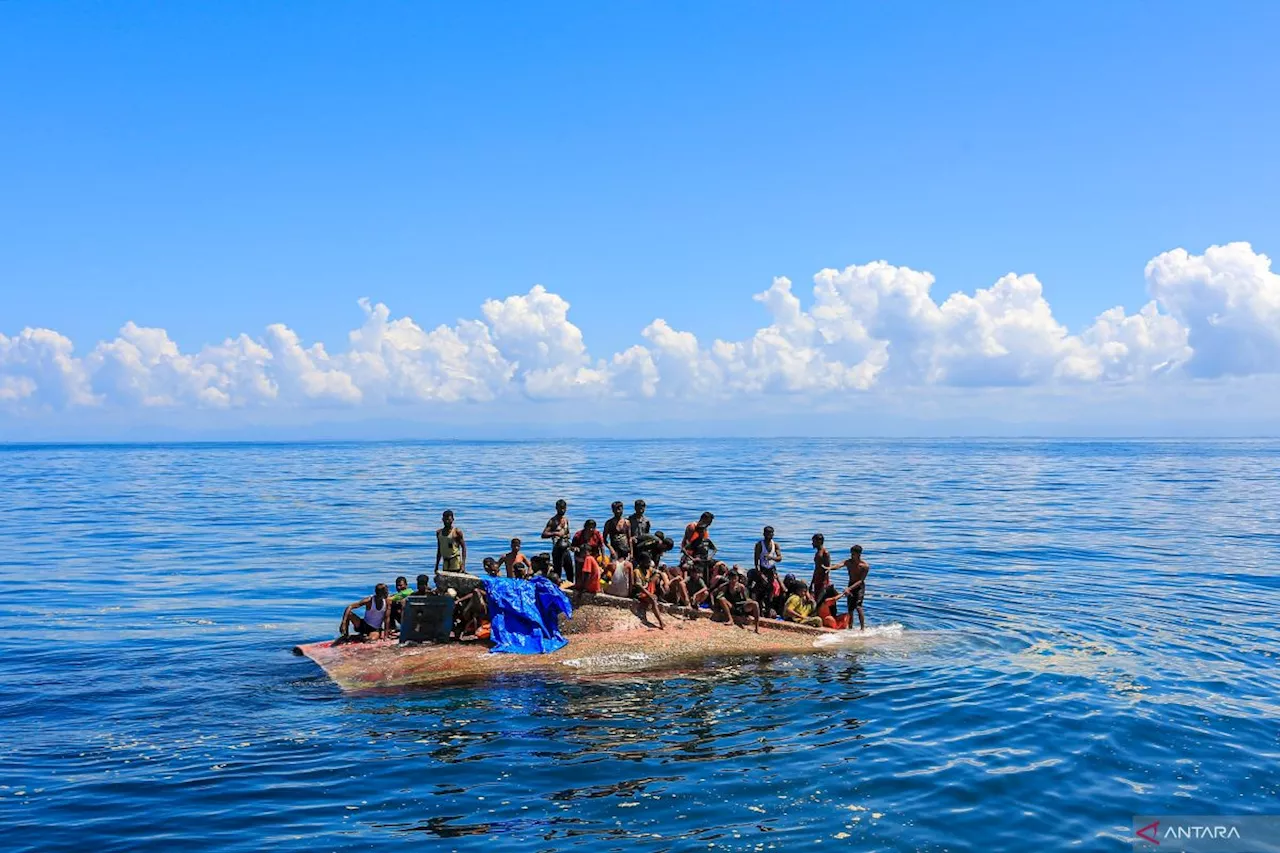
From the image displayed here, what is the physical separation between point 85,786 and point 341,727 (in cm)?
361

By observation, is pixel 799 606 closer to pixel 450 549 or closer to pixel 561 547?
pixel 561 547

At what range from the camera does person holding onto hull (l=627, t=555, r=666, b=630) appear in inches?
771

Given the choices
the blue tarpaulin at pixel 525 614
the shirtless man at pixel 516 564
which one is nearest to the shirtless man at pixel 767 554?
the blue tarpaulin at pixel 525 614

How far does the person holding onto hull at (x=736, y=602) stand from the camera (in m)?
20.3

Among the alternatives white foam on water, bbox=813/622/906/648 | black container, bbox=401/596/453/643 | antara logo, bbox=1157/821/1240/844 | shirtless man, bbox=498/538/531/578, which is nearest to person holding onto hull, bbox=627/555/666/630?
shirtless man, bbox=498/538/531/578

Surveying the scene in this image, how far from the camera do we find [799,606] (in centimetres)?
Answer: 2164

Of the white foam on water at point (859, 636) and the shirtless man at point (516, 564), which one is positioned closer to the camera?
the shirtless man at point (516, 564)

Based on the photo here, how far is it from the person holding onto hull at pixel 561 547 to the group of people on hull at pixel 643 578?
0.02 meters

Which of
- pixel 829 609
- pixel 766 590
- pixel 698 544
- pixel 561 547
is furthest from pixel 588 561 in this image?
pixel 829 609

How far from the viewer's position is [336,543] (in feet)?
138

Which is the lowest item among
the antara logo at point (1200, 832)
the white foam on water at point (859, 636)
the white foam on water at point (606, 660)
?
the antara logo at point (1200, 832)

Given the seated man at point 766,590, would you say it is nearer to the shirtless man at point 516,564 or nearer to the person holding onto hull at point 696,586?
the person holding onto hull at point 696,586

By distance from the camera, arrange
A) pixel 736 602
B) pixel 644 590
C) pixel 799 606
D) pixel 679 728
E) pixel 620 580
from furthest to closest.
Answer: pixel 799 606 < pixel 736 602 < pixel 620 580 < pixel 644 590 < pixel 679 728

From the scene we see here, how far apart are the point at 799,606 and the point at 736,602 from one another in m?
1.89
